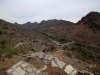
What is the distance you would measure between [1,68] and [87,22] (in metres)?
43.1

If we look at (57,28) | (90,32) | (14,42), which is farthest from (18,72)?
(57,28)

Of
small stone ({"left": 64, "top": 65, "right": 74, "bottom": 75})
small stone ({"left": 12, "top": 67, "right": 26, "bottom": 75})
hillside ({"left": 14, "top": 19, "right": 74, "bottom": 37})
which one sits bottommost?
small stone ({"left": 64, "top": 65, "right": 74, "bottom": 75})

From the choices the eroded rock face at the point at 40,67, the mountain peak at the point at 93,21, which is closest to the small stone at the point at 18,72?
the eroded rock face at the point at 40,67

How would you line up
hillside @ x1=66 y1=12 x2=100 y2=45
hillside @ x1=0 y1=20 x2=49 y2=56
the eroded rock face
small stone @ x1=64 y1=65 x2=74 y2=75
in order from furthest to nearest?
hillside @ x1=66 y1=12 x2=100 y2=45
hillside @ x1=0 y1=20 x2=49 y2=56
small stone @ x1=64 y1=65 x2=74 y2=75
the eroded rock face

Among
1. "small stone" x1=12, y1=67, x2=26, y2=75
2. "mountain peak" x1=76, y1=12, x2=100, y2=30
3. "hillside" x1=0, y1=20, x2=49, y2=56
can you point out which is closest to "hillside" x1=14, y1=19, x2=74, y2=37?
"mountain peak" x1=76, y1=12, x2=100, y2=30

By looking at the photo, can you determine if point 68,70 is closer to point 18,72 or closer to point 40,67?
point 40,67

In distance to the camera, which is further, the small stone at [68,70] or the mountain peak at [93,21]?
the mountain peak at [93,21]

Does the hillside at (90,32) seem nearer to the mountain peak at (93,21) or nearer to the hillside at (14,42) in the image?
the mountain peak at (93,21)

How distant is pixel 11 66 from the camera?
4.73 meters

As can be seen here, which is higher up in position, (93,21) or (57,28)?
(93,21)

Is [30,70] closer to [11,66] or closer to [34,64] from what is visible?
[34,64]

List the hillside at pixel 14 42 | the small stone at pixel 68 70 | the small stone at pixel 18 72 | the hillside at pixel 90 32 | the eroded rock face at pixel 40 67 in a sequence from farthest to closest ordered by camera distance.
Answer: the hillside at pixel 90 32, the hillside at pixel 14 42, the small stone at pixel 68 70, the eroded rock face at pixel 40 67, the small stone at pixel 18 72

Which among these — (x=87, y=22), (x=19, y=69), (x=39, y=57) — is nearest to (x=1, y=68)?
(x=19, y=69)

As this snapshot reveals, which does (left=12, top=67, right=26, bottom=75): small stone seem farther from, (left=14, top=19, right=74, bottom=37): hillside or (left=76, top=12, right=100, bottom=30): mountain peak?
(left=14, top=19, right=74, bottom=37): hillside
